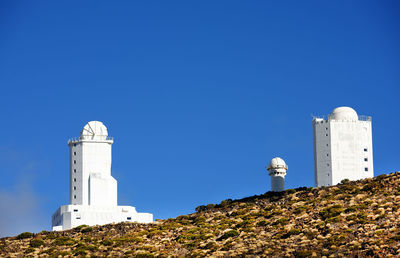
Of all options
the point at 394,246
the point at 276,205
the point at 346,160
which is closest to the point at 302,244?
the point at 394,246

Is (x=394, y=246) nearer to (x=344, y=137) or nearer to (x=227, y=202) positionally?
(x=227, y=202)

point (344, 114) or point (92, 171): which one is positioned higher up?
point (344, 114)

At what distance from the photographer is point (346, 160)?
112m

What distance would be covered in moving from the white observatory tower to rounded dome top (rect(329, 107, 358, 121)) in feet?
53.1

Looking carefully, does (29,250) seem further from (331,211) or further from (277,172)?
(277,172)

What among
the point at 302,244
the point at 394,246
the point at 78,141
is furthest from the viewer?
the point at 78,141

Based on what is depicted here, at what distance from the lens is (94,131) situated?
12381cm

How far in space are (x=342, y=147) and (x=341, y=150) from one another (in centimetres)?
53

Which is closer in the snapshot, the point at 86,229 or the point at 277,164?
the point at 86,229

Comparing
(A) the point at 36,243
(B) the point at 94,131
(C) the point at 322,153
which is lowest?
(A) the point at 36,243

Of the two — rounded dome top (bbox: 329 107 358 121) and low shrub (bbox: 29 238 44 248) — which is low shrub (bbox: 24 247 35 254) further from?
rounded dome top (bbox: 329 107 358 121)

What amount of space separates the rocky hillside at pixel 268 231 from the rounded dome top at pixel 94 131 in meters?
52.3

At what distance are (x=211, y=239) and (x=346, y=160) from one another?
53609mm

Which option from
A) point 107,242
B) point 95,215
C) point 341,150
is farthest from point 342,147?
point 107,242
